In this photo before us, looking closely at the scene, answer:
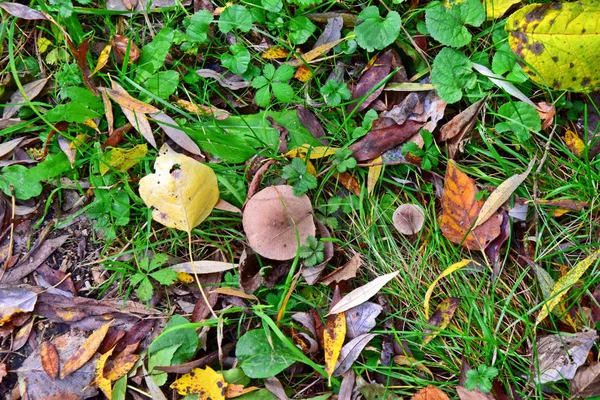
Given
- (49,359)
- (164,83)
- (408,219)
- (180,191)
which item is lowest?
(49,359)

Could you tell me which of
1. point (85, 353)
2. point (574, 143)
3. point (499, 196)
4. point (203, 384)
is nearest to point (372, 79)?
point (499, 196)

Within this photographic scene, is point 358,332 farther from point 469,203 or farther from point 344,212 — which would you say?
point 469,203

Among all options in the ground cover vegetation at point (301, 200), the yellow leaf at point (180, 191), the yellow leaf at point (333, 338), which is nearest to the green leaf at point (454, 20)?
the ground cover vegetation at point (301, 200)

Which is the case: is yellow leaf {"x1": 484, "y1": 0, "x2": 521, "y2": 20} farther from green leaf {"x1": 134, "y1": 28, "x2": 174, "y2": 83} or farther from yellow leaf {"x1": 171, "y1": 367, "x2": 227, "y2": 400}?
yellow leaf {"x1": 171, "y1": 367, "x2": 227, "y2": 400}

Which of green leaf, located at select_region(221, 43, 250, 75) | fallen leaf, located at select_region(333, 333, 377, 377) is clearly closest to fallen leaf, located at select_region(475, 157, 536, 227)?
fallen leaf, located at select_region(333, 333, 377, 377)

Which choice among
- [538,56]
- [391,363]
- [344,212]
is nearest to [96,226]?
[344,212]

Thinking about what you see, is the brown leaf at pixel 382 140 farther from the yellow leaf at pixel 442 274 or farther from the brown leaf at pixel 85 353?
the brown leaf at pixel 85 353

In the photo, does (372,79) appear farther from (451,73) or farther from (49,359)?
(49,359)
